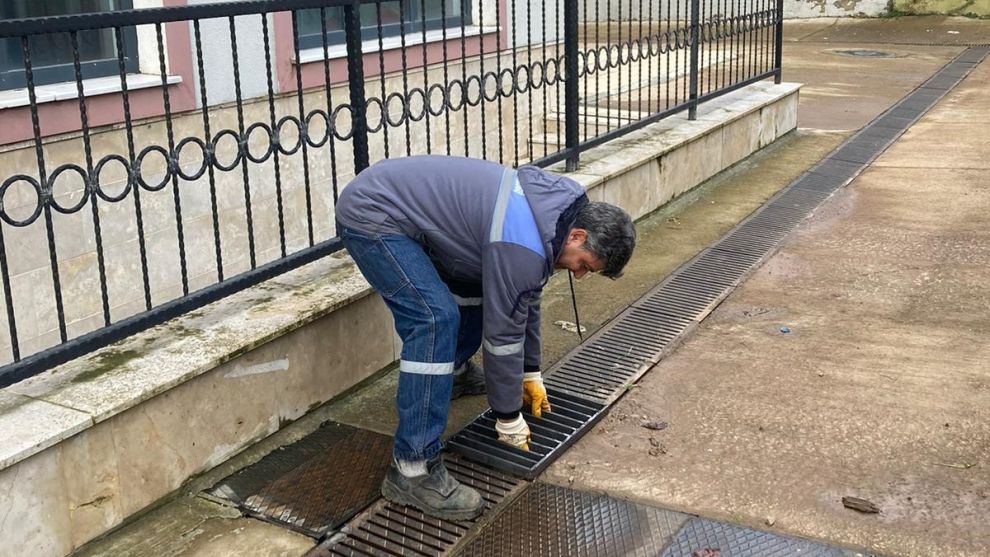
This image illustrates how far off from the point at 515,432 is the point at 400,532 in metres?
0.58

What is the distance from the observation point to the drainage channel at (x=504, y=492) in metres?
3.20

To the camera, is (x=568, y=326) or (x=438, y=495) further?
(x=568, y=326)

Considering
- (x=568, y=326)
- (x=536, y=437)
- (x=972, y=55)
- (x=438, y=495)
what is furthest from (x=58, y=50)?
(x=972, y=55)

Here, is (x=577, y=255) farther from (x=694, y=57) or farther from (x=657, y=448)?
(x=694, y=57)

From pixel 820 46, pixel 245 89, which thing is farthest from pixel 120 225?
pixel 820 46

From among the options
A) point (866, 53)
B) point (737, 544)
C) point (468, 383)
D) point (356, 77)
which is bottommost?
point (737, 544)

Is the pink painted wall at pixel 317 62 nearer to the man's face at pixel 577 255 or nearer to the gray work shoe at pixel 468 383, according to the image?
the gray work shoe at pixel 468 383

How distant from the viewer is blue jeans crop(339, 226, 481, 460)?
3.36m

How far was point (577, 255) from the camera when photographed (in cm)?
328

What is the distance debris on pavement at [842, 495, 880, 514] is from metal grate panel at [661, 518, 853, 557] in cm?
25

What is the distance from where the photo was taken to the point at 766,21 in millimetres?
9883

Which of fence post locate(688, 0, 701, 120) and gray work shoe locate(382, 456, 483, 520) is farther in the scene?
fence post locate(688, 0, 701, 120)

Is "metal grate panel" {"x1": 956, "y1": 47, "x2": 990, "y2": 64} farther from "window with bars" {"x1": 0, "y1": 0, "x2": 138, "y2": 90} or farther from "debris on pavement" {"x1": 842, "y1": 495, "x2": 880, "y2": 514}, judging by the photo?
"debris on pavement" {"x1": 842, "y1": 495, "x2": 880, "y2": 514}

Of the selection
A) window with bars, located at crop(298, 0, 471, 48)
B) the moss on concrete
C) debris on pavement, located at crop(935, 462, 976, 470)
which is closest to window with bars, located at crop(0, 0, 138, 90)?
window with bars, located at crop(298, 0, 471, 48)
